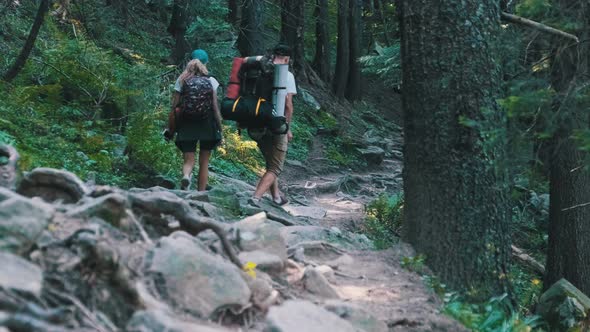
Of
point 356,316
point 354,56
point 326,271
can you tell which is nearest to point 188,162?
point 326,271

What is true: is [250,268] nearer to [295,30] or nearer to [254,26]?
[254,26]

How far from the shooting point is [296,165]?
17391mm

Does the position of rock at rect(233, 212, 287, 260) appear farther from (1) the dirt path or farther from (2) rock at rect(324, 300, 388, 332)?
(2) rock at rect(324, 300, 388, 332)

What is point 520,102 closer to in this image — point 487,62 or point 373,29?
point 487,62

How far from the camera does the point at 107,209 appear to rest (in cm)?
461

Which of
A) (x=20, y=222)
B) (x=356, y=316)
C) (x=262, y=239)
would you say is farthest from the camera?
(x=262, y=239)

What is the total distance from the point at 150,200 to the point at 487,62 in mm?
3431

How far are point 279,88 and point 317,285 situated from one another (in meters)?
4.16

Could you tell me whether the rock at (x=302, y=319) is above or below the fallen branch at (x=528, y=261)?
above

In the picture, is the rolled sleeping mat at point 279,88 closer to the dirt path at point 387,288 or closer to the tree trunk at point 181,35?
the dirt path at point 387,288

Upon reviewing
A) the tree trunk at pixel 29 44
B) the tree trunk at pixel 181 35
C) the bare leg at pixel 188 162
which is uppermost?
the tree trunk at pixel 181 35

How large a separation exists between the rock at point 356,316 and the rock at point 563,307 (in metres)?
3.85

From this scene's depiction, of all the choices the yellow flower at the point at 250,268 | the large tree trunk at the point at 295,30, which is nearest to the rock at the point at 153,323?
the yellow flower at the point at 250,268

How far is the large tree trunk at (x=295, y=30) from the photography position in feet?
71.2
